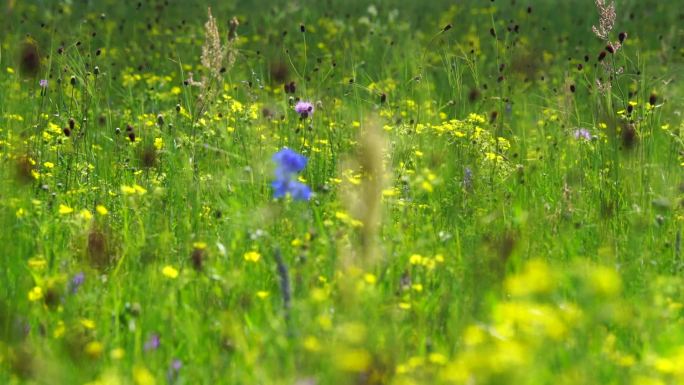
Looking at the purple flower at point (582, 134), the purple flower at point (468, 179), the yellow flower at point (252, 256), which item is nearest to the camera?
the yellow flower at point (252, 256)

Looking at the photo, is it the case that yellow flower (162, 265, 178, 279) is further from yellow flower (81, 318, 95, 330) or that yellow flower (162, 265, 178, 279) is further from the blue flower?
the blue flower

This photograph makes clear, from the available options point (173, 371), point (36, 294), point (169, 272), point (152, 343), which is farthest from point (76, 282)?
point (173, 371)

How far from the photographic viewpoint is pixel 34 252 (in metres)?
3.26

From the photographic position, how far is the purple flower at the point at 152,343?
2.56 meters

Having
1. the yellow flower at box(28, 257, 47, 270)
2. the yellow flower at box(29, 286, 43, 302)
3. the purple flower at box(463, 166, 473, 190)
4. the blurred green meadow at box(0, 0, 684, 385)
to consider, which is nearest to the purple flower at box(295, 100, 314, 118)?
the blurred green meadow at box(0, 0, 684, 385)

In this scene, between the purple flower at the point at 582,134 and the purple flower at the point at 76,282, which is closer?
the purple flower at the point at 76,282

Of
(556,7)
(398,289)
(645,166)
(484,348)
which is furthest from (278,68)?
(556,7)

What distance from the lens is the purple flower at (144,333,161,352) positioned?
2557mm

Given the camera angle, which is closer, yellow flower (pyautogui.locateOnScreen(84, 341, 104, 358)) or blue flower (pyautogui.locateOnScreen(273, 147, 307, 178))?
yellow flower (pyautogui.locateOnScreen(84, 341, 104, 358))

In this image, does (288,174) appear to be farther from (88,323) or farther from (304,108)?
(304,108)

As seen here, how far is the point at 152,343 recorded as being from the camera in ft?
8.45

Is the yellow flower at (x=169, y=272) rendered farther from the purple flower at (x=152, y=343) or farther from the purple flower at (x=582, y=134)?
the purple flower at (x=582, y=134)

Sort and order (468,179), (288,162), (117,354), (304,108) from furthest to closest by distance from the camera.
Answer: (304,108)
(468,179)
(288,162)
(117,354)

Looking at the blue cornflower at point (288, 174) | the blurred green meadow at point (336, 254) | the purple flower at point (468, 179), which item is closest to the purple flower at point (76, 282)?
the blurred green meadow at point (336, 254)
